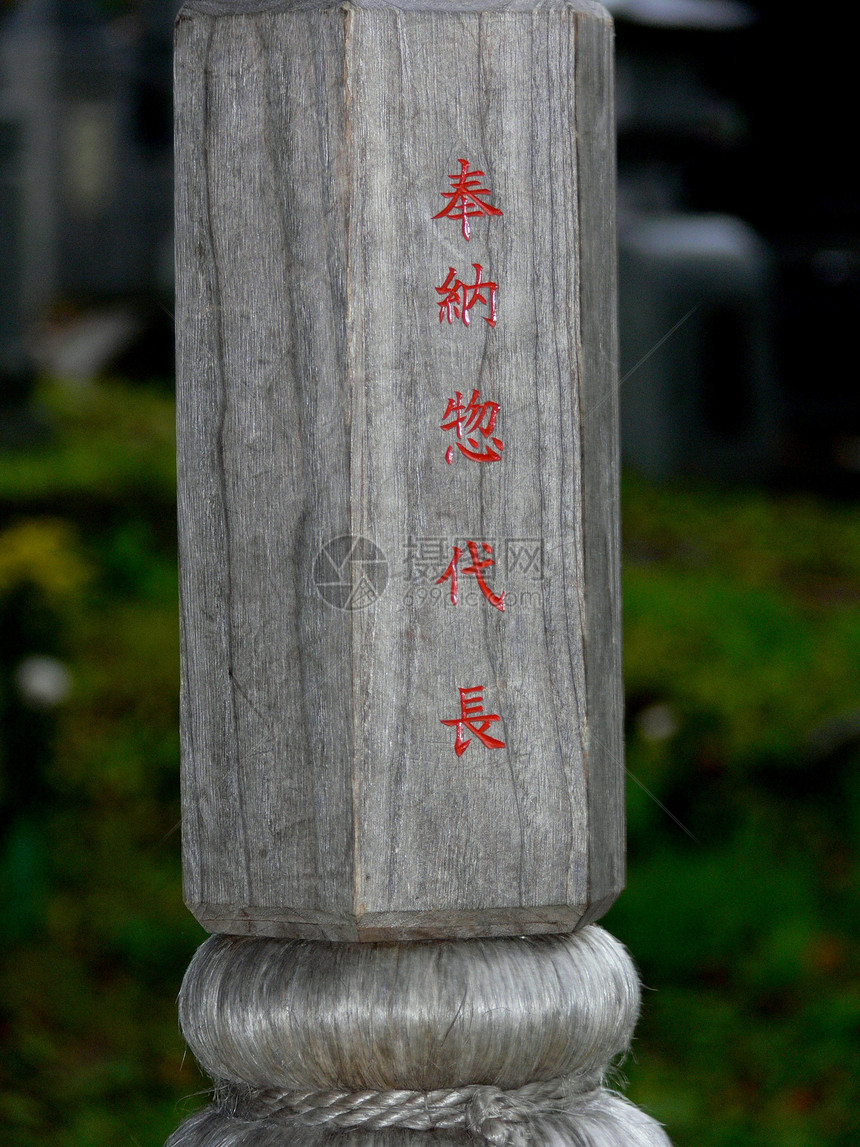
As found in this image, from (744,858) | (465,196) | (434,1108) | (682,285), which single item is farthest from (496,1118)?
(682,285)

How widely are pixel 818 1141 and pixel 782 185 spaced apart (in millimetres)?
7094

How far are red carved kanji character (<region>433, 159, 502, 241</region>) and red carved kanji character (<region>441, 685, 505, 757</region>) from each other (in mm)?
313

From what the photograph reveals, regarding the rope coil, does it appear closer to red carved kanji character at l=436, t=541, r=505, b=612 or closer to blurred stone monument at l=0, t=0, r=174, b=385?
red carved kanji character at l=436, t=541, r=505, b=612

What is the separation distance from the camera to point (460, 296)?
0.98 metres

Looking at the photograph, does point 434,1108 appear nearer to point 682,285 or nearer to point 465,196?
point 465,196

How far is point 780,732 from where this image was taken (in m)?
4.04

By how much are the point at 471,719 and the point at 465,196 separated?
36 centimetres

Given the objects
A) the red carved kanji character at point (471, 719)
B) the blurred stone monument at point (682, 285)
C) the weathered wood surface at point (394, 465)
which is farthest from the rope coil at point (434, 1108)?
the blurred stone monument at point (682, 285)

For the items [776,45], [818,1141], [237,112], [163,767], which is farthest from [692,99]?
[237,112]

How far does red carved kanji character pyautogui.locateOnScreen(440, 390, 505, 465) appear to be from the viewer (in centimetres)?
98

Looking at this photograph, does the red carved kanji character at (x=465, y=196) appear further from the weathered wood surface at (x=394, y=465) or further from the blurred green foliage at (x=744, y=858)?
the blurred green foliage at (x=744, y=858)

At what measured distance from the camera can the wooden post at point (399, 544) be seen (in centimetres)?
97

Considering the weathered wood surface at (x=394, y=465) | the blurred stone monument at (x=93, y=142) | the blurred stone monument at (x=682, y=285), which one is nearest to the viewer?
the weathered wood surface at (x=394, y=465)

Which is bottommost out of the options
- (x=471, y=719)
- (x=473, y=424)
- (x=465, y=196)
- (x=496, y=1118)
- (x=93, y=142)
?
(x=496, y=1118)
